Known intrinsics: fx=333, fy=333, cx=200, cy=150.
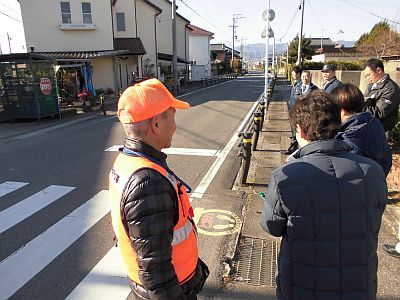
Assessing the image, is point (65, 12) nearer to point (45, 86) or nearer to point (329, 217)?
point (45, 86)

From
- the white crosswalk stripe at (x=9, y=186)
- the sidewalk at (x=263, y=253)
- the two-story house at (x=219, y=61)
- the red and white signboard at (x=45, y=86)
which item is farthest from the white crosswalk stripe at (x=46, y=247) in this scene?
the two-story house at (x=219, y=61)

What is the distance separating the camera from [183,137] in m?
10.2

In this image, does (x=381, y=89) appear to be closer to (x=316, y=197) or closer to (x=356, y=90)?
(x=356, y=90)

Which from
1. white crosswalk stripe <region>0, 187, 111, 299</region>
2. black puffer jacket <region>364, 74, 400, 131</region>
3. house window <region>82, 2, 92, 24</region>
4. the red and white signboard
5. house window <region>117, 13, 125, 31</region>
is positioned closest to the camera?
white crosswalk stripe <region>0, 187, 111, 299</region>

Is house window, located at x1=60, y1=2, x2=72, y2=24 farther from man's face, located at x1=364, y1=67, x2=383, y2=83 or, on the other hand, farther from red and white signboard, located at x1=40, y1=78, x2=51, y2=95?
man's face, located at x1=364, y1=67, x2=383, y2=83

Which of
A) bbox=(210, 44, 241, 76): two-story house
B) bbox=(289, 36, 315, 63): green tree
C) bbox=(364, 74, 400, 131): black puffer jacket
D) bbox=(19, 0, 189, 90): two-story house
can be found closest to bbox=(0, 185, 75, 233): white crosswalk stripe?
bbox=(364, 74, 400, 131): black puffer jacket

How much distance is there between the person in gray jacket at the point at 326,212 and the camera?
5.46ft

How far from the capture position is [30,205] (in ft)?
17.6

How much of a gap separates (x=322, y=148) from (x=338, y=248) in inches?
20.5

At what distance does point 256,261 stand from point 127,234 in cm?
238

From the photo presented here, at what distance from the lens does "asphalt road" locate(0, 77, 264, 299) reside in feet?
11.3

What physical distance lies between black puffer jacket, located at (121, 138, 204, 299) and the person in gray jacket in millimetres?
595

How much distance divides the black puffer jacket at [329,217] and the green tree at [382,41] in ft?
122

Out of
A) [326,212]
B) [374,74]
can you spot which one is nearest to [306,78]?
[374,74]
